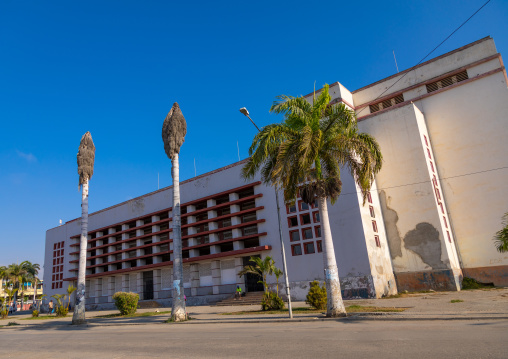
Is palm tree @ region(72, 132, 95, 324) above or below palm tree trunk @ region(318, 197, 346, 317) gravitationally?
above

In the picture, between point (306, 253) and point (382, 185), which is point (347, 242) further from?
point (382, 185)

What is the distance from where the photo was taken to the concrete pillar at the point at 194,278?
3888 centimetres

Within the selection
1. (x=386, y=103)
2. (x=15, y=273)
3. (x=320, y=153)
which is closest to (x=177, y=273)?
(x=320, y=153)

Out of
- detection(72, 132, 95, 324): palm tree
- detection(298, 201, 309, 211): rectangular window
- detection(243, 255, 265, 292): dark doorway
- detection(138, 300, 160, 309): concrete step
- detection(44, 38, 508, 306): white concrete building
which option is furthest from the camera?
detection(138, 300, 160, 309): concrete step

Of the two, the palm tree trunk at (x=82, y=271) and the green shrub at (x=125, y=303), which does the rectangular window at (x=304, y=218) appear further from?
the palm tree trunk at (x=82, y=271)

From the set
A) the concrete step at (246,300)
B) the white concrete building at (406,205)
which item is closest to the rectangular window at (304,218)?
the white concrete building at (406,205)

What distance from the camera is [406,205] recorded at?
31.9 meters

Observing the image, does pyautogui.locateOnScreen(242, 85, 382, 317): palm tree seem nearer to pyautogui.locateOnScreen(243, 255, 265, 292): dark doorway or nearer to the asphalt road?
the asphalt road

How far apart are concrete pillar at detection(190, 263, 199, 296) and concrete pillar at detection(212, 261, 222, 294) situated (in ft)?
9.18

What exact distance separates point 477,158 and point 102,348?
1240 inches

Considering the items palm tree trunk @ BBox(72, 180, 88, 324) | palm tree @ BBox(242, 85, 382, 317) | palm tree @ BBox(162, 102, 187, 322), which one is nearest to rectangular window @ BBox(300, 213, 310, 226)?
palm tree @ BBox(162, 102, 187, 322)

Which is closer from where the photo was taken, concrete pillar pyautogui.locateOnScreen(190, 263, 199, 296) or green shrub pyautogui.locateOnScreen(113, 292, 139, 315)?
green shrub pyautogui.locateOnScreen(113, 292, 139, 315)

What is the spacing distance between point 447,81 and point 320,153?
2233 centimetres

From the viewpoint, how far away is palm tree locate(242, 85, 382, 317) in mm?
17359
